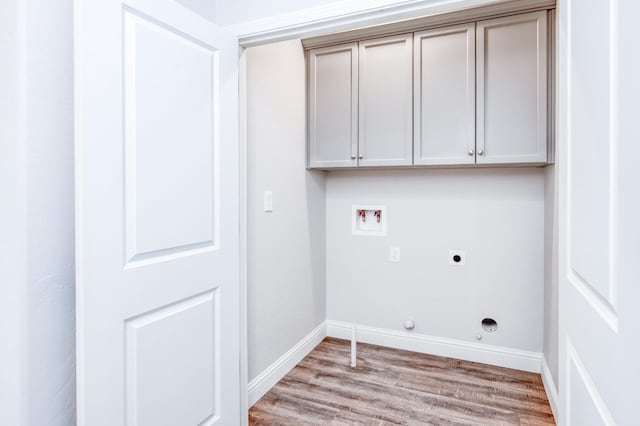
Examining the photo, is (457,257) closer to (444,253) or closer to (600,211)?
(444,253)

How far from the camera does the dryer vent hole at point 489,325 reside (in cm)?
272

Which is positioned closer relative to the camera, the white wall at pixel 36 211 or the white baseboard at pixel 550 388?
the white wall at pixel 36 211

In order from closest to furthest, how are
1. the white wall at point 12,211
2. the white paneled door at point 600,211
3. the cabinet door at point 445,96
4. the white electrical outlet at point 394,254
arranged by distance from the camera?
the white paneled door at point 600,211
the white wall at point 12,211
the cabinet door at point 445,96
the white electrical outlet at point 394,254

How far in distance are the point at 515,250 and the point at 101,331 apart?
2.54 m

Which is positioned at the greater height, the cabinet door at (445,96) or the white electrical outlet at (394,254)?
the cabinet door at (445,96)

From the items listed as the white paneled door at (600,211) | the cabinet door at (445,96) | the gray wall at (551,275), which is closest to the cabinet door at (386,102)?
the cabinet door at (445,96)

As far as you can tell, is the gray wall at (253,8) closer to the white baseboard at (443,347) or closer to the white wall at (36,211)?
the white wall at (36,211)

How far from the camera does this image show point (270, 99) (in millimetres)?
2408

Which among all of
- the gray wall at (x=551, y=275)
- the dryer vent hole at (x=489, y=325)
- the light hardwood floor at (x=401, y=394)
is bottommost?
the light hardwood floor at (x=401, y=394)

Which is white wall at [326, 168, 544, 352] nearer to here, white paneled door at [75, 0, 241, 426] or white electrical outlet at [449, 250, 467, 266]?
white electrical outlet at [449, 250, 467, 266]

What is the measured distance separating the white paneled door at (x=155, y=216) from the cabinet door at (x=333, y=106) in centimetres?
118

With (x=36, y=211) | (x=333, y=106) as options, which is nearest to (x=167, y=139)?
(x=36, y=211)

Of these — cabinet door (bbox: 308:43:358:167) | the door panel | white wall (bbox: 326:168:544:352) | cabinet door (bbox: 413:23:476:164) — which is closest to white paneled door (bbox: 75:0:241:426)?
the door panel

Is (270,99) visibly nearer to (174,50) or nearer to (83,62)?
(174,50)
